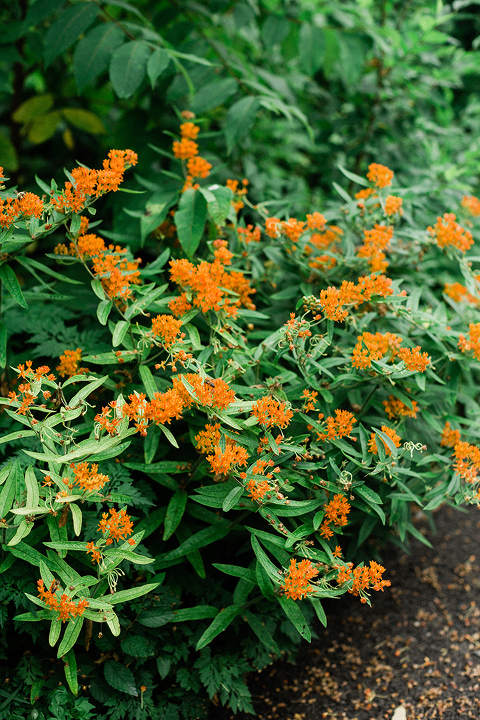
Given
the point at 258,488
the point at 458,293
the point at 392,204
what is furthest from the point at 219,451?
the point at 458,293

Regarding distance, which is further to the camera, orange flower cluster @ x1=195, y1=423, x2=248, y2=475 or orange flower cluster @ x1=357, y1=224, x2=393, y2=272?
orange flower cluster @ x1=357, y1=224, x2=393, y2=272

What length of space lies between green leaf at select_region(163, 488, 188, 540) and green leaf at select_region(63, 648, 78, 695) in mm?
418

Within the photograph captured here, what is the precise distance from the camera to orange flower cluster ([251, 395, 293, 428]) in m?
1.59

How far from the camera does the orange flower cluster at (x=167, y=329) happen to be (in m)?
1.69

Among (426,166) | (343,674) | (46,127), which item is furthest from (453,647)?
(46,127)

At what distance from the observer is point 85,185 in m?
1.67

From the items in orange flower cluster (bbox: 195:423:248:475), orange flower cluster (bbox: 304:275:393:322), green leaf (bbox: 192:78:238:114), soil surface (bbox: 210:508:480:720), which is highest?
green leaf (bbox: 192:78:238:114)

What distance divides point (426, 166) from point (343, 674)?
2906 millimetres

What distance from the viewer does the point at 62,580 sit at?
1.60m

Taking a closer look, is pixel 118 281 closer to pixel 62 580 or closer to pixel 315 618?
pixel 62 580

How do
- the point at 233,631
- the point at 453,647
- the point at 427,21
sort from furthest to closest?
the point at 427,21, the point at 453,647, the point at 233,631

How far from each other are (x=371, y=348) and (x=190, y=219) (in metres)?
0.88

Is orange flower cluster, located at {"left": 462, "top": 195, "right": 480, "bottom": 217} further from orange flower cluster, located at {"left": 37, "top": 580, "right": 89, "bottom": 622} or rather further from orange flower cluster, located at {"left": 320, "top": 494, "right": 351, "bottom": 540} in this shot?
orange flower cluster, located at {"left": 37, "top": 580, "right": 89, "bottom": 622}

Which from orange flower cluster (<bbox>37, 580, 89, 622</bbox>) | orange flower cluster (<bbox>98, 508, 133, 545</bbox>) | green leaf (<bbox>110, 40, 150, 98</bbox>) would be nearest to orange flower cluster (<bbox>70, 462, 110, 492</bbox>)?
orange flower cluster (<bbox>98, 508, 133, 545</bbox>)
